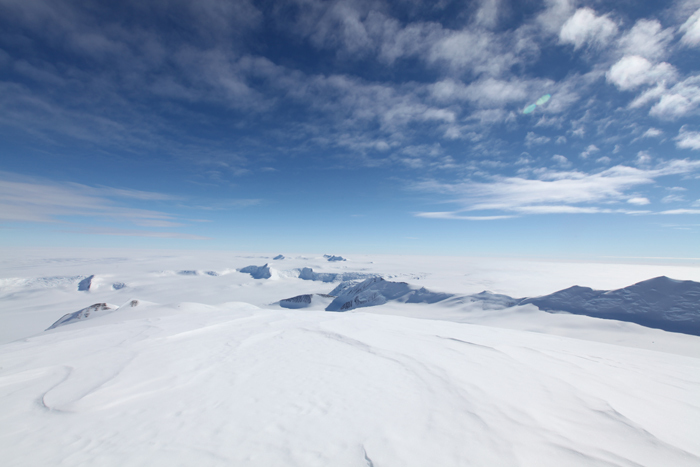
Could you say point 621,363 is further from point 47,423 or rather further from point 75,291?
point 75,291

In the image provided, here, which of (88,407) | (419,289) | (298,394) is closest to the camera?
(88,407)

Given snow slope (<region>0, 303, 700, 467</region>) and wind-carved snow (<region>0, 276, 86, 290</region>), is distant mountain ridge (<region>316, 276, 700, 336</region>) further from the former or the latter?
wind-carved snow (<region>0, 276, 86, 290</region>)

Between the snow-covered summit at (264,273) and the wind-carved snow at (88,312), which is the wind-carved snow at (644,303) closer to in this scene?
the wind-carved snow at (88,312)

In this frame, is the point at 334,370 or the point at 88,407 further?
the point at 334,370

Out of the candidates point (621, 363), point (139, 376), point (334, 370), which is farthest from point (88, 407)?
point (621, 363)

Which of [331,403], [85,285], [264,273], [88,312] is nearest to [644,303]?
[331,403]

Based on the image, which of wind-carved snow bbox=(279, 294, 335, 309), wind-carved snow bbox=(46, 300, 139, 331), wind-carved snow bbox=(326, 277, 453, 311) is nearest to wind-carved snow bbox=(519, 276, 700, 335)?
wind-carved snow bbox=(326, 277, 453, 311)
